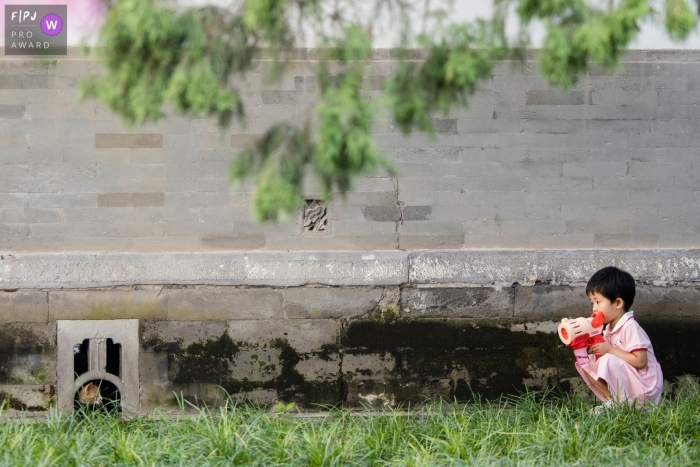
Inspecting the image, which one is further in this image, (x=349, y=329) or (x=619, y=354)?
(x=349, y=329)

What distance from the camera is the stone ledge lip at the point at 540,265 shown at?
5703 millimetres

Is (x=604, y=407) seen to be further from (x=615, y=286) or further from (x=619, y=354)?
(x=615, y=286)

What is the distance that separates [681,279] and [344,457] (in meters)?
3.04

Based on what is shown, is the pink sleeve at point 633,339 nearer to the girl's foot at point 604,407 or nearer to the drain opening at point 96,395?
the girl's foot at point 604,407

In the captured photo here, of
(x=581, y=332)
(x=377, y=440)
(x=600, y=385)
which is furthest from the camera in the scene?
(x=600, y=385)

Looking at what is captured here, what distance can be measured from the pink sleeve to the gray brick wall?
125cm

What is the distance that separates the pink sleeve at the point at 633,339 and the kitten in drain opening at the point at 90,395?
3.44 metres

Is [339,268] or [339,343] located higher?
[339,268]

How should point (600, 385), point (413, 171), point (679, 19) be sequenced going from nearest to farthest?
point (679, 19), point (600, 385), point (413, 171)

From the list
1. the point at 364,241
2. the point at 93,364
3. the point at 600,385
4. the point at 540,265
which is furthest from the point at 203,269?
the point at 600,385

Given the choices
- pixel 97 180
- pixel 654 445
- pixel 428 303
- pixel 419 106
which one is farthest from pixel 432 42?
pixel 97 180

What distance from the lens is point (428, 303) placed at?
5.73 metres

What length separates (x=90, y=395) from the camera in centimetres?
572

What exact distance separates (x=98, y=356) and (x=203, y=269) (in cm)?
93
